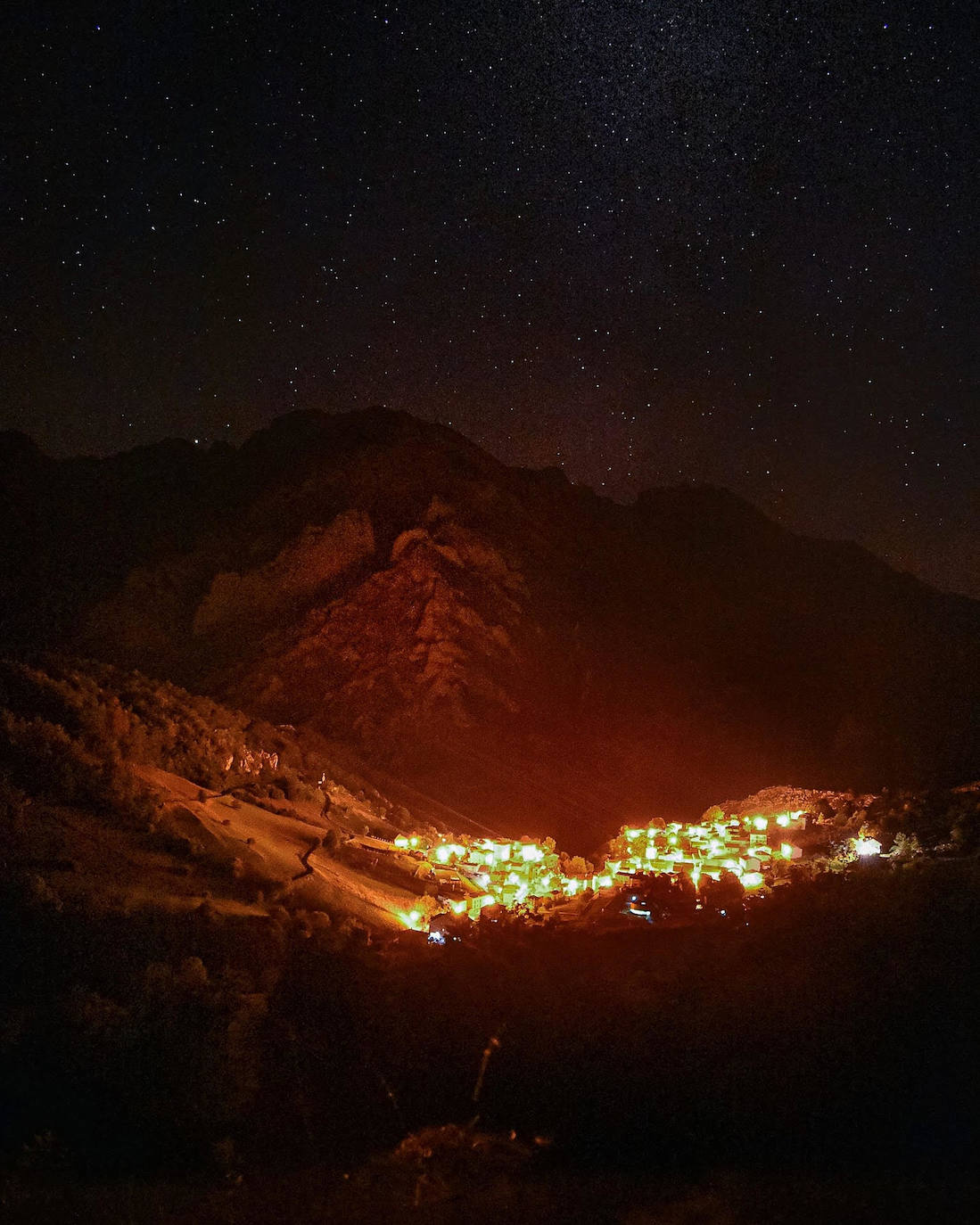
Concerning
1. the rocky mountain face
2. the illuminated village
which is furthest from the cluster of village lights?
the rocky mountain face

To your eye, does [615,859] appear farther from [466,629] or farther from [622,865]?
[466,629]

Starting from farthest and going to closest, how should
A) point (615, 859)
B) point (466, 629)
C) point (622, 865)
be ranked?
point (466, 629) < point (615, 859) < point (622, 865)

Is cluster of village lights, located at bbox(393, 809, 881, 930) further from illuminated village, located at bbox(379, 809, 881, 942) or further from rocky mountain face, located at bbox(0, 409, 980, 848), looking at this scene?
rocky mountain face, located at bbox(0, 409, 980, 848)

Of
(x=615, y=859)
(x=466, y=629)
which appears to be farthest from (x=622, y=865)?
(x=466, y=629)

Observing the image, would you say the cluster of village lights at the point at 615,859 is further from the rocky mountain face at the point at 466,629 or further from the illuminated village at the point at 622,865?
the rocky mountain face at the point at 466,629

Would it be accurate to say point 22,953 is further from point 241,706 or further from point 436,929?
point 241,706
